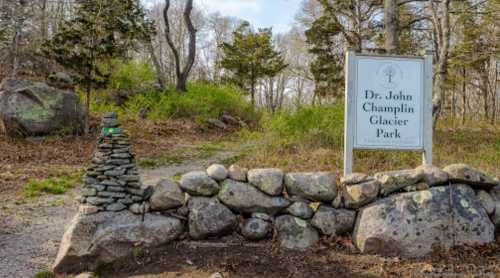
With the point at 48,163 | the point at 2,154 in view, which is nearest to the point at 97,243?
the point at 48,163

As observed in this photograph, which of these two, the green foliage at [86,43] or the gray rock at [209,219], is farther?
the green foliage at [86,43]

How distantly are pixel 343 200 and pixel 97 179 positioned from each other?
1965mm

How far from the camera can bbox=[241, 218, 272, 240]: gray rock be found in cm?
313

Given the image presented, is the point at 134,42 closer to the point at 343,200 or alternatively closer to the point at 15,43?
the point at 15,43

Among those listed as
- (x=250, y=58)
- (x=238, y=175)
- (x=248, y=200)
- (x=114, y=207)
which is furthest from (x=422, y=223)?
(x=250, y=58)

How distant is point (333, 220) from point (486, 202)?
1.27 m

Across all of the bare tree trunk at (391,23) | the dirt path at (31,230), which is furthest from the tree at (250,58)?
the dirt path at (31,230)

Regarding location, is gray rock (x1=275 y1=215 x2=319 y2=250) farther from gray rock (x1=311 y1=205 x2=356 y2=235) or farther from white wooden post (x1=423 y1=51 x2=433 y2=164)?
white wooden post (x1=423 y1=51 x2=433 y2=164)

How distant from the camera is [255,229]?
123 inches

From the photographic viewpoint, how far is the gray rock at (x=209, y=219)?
10.3ft

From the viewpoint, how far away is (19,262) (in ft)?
10.8

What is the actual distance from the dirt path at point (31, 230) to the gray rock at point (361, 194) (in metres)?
1.62

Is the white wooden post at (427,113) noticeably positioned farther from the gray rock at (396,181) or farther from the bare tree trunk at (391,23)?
the bare tree trunk at (391,23)

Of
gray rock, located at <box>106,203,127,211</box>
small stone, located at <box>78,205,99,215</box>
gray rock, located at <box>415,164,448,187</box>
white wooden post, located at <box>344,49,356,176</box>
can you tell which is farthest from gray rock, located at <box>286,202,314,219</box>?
small stone, located at <box>78,205,99,215</box>
